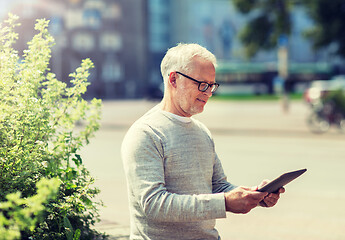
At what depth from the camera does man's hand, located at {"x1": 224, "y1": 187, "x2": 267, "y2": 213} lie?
2408mm

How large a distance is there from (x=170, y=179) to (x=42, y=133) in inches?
30.6

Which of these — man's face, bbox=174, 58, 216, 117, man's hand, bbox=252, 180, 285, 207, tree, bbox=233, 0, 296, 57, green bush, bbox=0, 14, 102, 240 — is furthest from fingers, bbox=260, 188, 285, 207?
tree, bbox=233, 0, 296, 57

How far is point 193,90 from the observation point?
258cm

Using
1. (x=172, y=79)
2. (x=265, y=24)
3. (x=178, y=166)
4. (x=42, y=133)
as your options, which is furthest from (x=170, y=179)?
(x=265, y=24)

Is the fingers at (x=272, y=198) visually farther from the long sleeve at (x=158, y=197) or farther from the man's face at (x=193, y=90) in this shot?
the man's face at (x=193, y=90)

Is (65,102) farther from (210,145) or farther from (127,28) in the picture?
(127,28)

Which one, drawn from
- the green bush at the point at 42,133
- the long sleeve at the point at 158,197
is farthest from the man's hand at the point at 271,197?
the green bush at the point at 42,133

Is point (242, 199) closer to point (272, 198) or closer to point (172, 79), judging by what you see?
point (272, 198)

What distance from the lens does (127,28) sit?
270ft

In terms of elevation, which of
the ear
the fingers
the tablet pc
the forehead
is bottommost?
the fingers

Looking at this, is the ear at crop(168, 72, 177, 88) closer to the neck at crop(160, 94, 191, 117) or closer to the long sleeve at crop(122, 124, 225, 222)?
the neck at crop(160, 94, 191, 117)

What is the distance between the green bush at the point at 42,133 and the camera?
2871mm

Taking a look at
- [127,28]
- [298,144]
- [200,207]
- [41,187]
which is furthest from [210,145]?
[127,28]

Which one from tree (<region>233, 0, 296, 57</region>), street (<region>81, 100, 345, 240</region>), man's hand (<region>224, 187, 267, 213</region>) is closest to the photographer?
man's hand (<region>224, 187, 267, 213</region>)
